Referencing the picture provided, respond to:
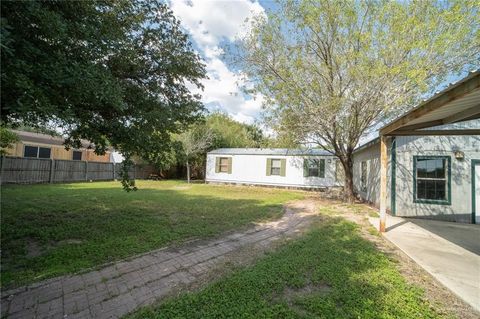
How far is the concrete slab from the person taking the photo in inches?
133

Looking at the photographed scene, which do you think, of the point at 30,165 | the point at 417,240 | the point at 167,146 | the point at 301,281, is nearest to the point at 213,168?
the point at 30,165

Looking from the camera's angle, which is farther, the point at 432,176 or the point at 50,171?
the point at 50,171

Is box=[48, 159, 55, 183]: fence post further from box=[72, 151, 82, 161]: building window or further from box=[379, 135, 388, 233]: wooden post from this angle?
box=[379, 135, 388, 233]: wooden post

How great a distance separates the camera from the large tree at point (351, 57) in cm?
783

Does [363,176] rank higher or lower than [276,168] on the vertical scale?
lower

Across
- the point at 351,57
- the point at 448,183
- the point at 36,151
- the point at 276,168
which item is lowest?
the point at 448,183

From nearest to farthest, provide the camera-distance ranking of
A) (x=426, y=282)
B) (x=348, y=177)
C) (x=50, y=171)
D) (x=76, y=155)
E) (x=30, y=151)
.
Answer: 1. (x=426, y=282)
2. (x=348, y=177)
3. (x=50, y=171)
4. (x=30, y=151)
5. (x=76, y=155)

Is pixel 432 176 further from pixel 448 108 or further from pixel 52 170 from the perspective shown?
pixel 52 170

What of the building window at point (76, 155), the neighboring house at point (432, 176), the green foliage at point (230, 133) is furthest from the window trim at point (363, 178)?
the building window at point (76, 155)

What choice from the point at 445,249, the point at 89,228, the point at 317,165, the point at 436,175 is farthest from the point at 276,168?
the point at 89,228

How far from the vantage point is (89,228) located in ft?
17.9

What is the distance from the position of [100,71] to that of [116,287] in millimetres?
3031

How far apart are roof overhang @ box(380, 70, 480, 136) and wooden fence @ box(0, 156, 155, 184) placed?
1060 centimetres

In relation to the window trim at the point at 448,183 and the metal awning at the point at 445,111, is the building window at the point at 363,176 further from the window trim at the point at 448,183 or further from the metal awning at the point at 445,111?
the metal awning at the point at 445,111
